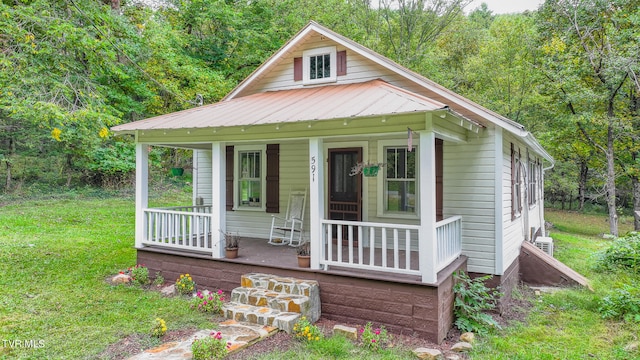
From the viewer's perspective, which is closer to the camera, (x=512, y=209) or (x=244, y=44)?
(x=512, y=209)

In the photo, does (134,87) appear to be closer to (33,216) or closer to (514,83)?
(33,216)

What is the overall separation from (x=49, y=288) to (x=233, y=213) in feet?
12.1

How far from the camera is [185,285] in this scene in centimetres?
606

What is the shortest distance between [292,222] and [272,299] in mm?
2688

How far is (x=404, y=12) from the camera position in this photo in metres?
15.4

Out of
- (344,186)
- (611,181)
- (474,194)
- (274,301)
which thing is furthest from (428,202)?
(611,181)

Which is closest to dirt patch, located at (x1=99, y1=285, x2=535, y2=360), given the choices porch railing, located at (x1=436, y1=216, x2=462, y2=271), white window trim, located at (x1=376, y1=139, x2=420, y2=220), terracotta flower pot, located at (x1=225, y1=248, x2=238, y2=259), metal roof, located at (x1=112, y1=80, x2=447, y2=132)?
porch railing, located at (x1=436, y1=216, x2=462, y2=271)

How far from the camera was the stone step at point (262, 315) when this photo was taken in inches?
184

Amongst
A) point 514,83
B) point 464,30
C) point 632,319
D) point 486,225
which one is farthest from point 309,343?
point 464,30

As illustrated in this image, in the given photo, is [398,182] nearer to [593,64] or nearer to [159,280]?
[159,280]

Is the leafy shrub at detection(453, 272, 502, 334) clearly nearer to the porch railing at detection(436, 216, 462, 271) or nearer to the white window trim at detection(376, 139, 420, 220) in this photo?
the porch railing at detection(436, 216, 462, 271)

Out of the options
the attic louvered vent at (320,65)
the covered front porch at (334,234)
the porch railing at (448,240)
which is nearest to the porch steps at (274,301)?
the covered front porch at (334,234)

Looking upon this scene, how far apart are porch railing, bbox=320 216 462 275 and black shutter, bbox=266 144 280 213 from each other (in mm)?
1675

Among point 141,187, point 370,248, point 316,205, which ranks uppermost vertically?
point 141,187
